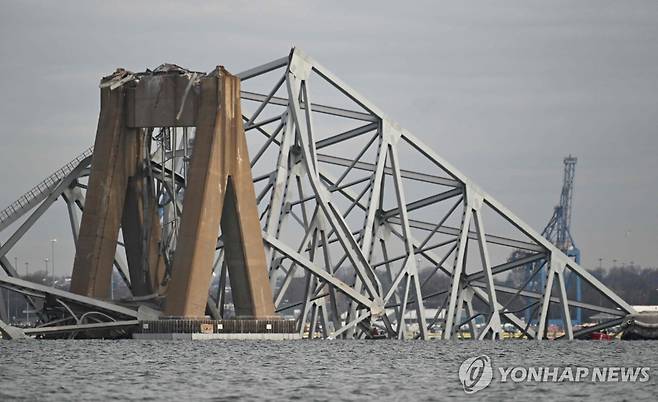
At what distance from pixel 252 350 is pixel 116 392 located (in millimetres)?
35075

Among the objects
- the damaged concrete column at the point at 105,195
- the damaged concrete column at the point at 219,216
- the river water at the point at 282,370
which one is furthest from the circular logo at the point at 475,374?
the damaged concrete column at the point at 105,195

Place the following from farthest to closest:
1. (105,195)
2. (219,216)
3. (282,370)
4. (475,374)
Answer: (105,195) → (219,216) → (282,370) → (475,374)

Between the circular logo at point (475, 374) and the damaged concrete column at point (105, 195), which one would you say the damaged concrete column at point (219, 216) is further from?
the circular logo at point (475, 374)

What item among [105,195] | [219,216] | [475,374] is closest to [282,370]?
[475,374]

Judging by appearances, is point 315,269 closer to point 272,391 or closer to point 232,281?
point 232,281

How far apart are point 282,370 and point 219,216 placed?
107 ft

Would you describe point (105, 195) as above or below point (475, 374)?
above

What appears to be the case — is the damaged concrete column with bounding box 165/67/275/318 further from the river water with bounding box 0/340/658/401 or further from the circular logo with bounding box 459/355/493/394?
the circular logo with bounding box 459/355/493/394

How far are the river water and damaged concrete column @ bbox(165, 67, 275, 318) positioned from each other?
3.60 m

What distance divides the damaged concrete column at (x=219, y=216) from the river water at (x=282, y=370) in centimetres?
360

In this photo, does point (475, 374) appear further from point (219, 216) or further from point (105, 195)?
point (105, 195)

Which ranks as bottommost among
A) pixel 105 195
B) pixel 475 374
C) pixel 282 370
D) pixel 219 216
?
pixel 475 374

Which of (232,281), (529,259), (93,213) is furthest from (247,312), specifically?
(529,259)

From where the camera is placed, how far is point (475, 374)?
73.1m
